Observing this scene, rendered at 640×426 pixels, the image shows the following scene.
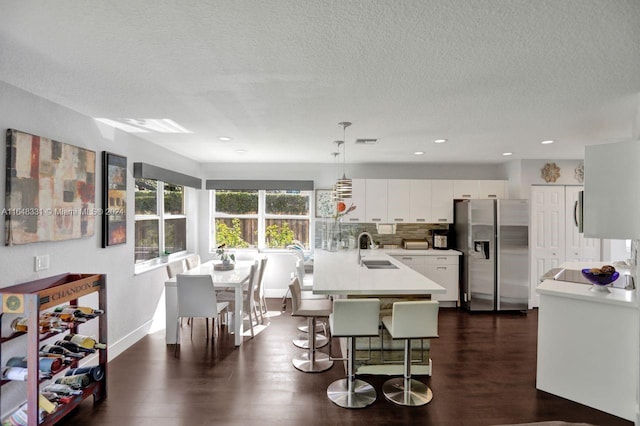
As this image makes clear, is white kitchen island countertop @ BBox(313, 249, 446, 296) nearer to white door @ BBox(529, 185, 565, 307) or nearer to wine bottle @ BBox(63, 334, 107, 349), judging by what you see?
wine bottle @ BBox(63, 334, 107, 349)

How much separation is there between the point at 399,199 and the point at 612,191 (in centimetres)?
351

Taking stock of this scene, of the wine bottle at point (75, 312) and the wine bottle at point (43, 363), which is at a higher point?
the wine bottle at point (75, 312)

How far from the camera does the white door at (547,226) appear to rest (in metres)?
5.61

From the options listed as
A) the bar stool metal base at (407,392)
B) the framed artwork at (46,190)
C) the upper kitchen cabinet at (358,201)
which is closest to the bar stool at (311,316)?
the bar stool metal base at (407,392)

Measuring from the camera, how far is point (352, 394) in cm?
286

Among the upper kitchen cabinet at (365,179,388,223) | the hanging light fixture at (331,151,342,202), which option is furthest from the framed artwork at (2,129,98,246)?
the upper kitchen cabinet at (365,179,388,223)

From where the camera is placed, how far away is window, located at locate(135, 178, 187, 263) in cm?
447

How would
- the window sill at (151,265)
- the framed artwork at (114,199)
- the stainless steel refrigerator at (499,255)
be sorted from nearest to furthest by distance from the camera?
the framed artwork at (114,199) → the window sill at (151,265) → the stainless steel refrigerator at (499,255)

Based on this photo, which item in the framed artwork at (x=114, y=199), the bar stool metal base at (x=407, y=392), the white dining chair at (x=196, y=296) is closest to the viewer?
the bar stool metal base at (x=407, y=392)

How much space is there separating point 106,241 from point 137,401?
5.11ft

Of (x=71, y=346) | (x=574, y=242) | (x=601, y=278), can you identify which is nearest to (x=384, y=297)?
(x=601, y=278)

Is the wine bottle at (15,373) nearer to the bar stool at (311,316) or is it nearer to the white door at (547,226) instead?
the bar stool at (311,316)

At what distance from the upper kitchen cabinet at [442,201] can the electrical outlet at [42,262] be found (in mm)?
5179

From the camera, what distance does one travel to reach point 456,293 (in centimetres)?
571
